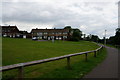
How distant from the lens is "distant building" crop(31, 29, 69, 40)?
293ft

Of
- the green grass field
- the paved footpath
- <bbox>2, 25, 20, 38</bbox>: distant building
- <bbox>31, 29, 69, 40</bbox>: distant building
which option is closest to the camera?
the paved footpath

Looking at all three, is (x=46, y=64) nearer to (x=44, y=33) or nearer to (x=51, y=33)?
(x=51, y=33)

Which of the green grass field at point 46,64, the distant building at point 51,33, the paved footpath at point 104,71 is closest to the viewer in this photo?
the paved footpath at point 104,71

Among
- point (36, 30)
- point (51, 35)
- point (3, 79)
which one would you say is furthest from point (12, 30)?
point (3, 79)

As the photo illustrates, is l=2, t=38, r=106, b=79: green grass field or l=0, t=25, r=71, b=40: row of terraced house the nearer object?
l=2, t=38, r=106, b=79: green grass field

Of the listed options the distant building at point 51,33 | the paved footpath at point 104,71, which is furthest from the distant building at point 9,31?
the paved footpath at point 104,71

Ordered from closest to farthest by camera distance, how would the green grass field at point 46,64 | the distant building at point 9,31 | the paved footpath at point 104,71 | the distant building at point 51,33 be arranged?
the paved footpath at point 104,71
the green grass field at point 46,64
the distant building at point 51,33
the distant building at point 9,31

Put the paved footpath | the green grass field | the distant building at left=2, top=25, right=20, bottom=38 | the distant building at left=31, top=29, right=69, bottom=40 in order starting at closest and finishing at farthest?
the paved footpath → the green grass field → the distant building at left=31, top=29, right=69, bottom=40 → the distant building at left=2, top=25, right=20, bottom=38

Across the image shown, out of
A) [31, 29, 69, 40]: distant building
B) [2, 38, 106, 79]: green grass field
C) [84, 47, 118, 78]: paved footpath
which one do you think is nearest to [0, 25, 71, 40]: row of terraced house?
[31, 29, 69, 40]: distant building

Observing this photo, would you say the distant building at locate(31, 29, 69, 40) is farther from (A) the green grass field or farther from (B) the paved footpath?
(B) the paved footpath

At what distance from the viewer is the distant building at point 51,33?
8931 centimetres

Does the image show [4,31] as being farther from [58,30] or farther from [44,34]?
[58,30]

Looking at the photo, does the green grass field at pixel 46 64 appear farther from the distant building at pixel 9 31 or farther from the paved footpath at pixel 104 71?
the distant building at pixel 9 31

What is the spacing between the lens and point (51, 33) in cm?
9106
